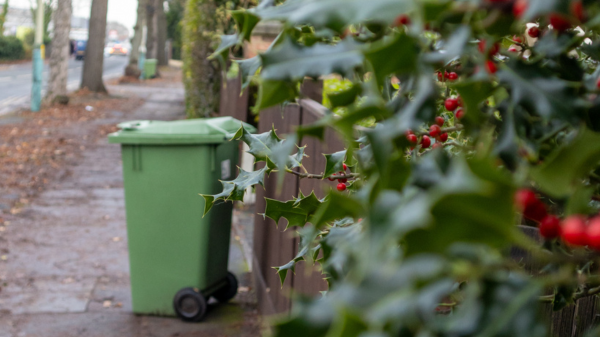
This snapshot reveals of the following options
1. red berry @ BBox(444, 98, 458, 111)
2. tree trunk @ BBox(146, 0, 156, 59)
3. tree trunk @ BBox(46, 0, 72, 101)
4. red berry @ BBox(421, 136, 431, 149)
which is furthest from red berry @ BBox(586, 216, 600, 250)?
tree trunk @ BBox(146, 0, 156, 59)

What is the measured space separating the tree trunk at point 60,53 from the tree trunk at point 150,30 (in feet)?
47.2

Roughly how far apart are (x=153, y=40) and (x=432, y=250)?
35886 mm

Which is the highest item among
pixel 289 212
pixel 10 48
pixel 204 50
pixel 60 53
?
pixel 289 212

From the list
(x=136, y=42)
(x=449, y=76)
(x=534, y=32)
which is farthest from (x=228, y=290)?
(x=136, y=42)

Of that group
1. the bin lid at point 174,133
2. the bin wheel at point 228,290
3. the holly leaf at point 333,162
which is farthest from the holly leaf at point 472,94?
the bin wheel at point 228,290

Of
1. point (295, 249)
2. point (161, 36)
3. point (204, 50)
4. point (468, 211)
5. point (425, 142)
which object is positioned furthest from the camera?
point (161, 36)

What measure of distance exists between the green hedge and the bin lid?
39.2 m

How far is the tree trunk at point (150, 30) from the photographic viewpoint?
32094 millimetres

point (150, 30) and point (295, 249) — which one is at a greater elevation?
point (295, 249)

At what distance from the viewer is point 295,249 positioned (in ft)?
11.5

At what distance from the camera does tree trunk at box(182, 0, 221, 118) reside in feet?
31.2

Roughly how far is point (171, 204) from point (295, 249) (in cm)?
113

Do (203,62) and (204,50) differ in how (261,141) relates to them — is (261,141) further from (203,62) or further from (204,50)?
(204,50)

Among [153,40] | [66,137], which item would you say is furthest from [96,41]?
[153,40]
